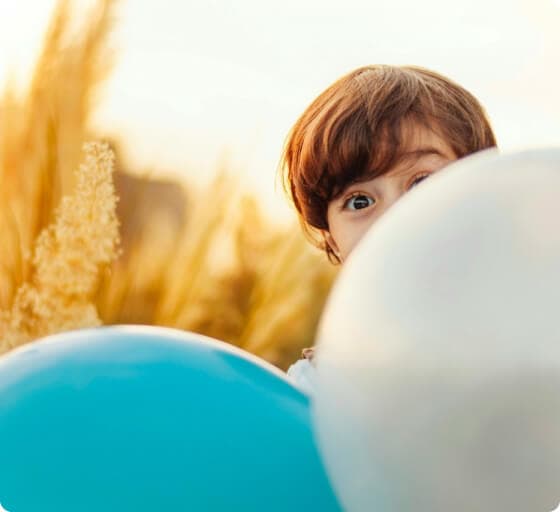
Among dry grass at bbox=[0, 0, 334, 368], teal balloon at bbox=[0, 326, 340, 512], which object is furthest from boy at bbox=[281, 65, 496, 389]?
dry grass at bbox=[0, 0, 334, 368]

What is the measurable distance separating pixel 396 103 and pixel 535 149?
23.5 inches

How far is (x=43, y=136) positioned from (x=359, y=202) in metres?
1.11

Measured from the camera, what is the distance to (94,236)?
85.1 inches

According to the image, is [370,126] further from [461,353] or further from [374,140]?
[461,353]

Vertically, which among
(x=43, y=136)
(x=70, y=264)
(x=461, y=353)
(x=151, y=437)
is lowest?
(x=70, y=264)

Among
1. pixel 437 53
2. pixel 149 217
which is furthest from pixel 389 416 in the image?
pixel 149 217

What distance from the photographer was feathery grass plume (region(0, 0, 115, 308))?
2.15m

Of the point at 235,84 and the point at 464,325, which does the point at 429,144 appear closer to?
the point at 464,325

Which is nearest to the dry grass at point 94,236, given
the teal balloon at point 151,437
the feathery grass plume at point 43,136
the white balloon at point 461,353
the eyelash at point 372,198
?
the feathery grass plume at point 43,136

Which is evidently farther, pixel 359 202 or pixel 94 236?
pixel 94 236

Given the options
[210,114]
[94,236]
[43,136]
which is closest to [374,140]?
[210,114]

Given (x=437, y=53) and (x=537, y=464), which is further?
(x=437, y=53)

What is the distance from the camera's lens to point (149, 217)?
2240 millimetres

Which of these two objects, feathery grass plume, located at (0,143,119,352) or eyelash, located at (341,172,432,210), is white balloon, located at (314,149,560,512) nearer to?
eyelash, located at (341,172,432,210)
